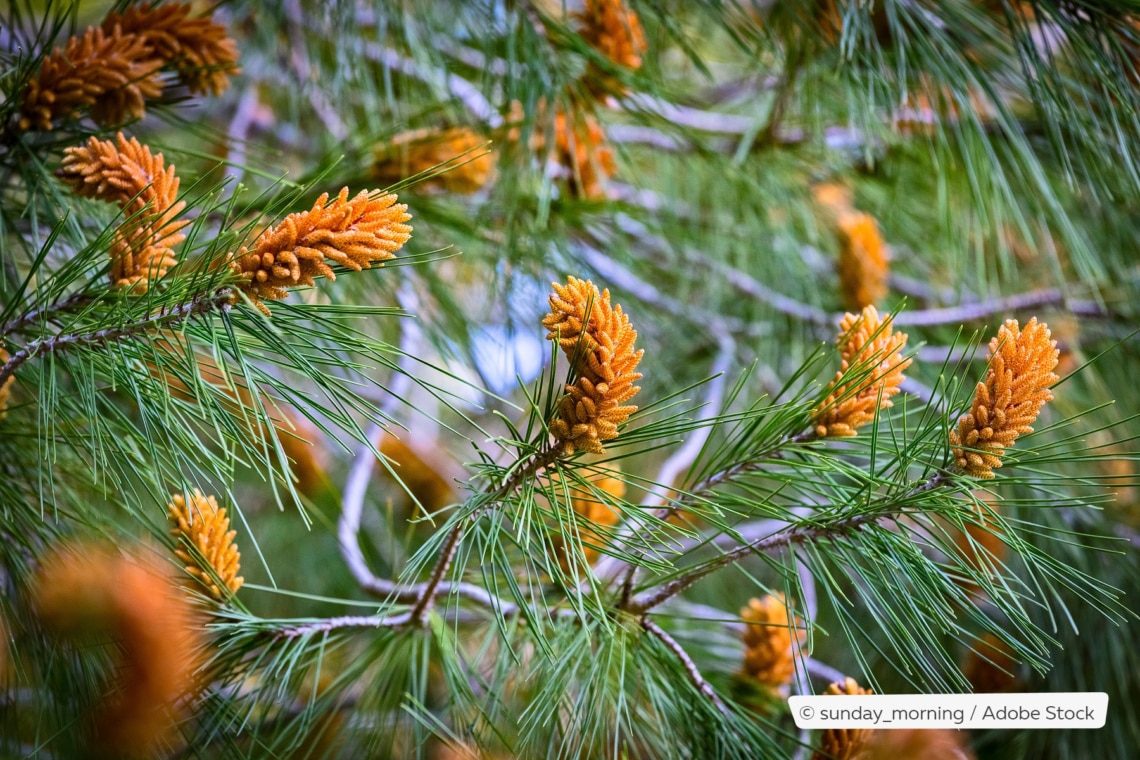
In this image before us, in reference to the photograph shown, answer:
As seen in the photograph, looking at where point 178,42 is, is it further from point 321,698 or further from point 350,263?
point 321,698

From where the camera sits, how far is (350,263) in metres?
0.34

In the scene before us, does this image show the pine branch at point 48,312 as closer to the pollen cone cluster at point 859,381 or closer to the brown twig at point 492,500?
the brown twig at point 492,500

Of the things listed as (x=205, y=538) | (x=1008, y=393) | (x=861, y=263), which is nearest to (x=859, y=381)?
(x=1008, y=393)

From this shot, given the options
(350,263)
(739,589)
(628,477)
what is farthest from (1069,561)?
(350,263)

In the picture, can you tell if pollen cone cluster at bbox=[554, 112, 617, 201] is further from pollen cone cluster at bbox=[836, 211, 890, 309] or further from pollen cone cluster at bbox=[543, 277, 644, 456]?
pollen cone cluster at bbox=[543, 277, 644, 456]

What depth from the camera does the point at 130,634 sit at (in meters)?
0.37

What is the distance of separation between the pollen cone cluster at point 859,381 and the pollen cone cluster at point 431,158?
1.25ft

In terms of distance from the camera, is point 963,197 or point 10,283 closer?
point 10,283

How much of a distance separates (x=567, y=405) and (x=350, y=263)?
4.4 inches

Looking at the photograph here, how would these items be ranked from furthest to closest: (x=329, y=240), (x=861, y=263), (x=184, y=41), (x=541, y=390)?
1. (x=861, y=263)
2. (x=184, y=41)
3. (x=541, y=390)
4. (x=329, y=240)

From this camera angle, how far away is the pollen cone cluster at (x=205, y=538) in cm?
43

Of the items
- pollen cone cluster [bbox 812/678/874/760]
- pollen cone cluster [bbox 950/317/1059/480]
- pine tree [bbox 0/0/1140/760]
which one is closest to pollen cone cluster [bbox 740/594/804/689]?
A: pine tree [bbox 0/0/1140/760]

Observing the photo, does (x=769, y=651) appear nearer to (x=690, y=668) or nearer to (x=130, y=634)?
(x=690, y=668)

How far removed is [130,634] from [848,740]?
369 mm
